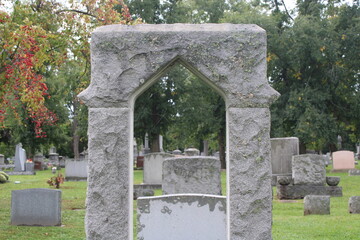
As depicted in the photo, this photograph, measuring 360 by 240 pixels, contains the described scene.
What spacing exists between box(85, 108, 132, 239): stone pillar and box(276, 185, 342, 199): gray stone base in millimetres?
10316

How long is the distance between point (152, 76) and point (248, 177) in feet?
4.48

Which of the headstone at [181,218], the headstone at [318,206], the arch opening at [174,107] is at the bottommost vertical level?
the headstone at [318,206]

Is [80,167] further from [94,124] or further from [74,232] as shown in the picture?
[94,124]

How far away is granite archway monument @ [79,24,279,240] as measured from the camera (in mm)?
4547

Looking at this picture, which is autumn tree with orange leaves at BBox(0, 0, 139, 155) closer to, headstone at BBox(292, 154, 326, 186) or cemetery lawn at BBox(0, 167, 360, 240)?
cemetery lawn at BBox(0, 167, 360, 240)

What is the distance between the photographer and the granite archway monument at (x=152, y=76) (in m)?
4.55

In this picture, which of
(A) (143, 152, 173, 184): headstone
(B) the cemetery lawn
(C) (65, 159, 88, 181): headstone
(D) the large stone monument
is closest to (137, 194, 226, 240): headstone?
(B) the cemetery lawn

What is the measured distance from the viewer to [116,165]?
4.55m

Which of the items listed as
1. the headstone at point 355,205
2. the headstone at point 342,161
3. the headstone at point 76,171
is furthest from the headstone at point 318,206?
the headstone at point 342,161

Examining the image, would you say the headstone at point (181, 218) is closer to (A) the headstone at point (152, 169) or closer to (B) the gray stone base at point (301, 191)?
(B) the gray stone base at point (301, 191)

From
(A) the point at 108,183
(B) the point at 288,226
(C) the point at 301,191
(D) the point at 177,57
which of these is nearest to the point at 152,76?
(D) the point at 177,57

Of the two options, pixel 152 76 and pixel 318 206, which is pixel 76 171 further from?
pixel 152 76

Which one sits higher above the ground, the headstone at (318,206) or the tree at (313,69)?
the tree at (313,69)

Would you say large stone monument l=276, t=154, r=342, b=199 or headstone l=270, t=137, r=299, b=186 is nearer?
large stone monument l=276, t=154, r=342, b=199
